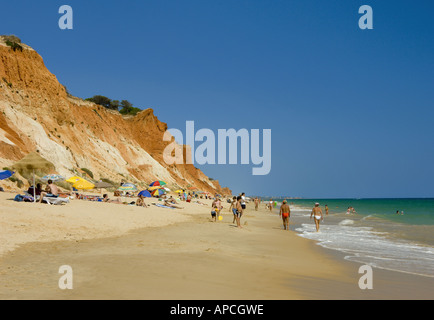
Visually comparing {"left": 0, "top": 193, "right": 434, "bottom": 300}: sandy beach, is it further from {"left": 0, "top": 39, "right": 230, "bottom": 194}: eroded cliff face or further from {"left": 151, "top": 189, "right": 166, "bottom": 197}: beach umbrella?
{"left": 151, "top": 189, "right": 166, "bottom": 197}: beach umbrella

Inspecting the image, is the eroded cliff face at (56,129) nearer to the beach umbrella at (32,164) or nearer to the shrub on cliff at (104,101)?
the beach umbrella at (32,164)

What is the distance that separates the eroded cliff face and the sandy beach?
1787cm

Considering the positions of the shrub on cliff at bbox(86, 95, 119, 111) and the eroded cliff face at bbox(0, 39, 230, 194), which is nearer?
the eroded cliff face at bbox(0, 39, 230, 194)

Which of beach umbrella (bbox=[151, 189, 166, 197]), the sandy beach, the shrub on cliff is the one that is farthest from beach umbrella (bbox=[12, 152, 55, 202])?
the shrub on cliff

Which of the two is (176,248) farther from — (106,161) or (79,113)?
(79,113)

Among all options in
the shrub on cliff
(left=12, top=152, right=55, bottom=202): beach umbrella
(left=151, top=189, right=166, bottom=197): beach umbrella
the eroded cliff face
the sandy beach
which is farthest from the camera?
the shrub on cliff

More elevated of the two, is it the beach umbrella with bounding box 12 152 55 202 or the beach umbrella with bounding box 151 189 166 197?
the beach umbrella with bounding box 12 152 55 202

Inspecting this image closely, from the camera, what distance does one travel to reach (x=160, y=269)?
667 centimetres

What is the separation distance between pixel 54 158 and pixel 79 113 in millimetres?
18344

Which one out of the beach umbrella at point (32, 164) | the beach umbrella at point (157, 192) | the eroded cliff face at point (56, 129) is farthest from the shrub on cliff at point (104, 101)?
the beach umbrella at point (32, 164)

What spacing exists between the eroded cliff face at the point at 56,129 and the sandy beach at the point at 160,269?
58.6 feet

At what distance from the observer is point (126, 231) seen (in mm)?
13297

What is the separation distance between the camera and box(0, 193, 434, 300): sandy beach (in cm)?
525

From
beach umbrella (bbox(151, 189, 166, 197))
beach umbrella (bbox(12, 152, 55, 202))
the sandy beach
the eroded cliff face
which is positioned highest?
the eroded cliff face
